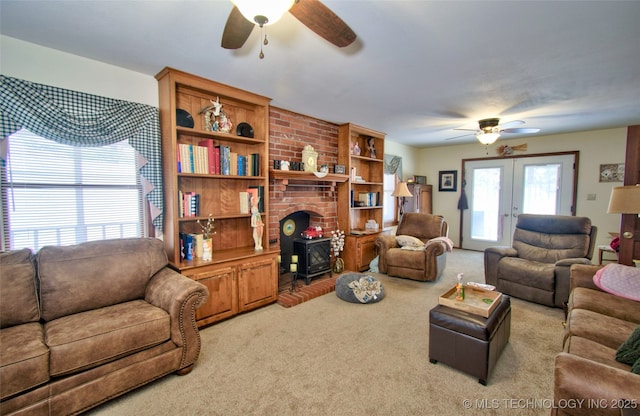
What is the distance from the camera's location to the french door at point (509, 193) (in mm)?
5246

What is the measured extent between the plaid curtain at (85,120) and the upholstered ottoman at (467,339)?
266 cm

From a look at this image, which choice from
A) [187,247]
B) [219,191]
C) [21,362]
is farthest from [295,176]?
[21,362]

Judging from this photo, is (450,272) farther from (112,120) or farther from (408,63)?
(112,120)

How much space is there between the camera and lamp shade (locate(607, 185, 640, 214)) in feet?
7.46

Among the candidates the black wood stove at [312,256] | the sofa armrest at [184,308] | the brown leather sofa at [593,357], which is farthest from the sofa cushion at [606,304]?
the sofa armrest at [184,308]

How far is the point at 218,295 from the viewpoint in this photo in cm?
280

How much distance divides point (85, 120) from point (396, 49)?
2539 mm

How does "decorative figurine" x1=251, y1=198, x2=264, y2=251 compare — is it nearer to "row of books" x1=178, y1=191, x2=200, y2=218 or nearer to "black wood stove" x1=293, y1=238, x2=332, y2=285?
"row of books" x1=178, y1=191, x2=200, y2=218

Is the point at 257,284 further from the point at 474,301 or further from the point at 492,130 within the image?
the point at 492,130

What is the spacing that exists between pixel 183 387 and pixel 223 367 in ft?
0.96

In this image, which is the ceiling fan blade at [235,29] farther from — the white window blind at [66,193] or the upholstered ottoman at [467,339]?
the upholstered ottoman at [467,339]

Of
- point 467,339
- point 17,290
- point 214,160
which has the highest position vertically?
point 214,160

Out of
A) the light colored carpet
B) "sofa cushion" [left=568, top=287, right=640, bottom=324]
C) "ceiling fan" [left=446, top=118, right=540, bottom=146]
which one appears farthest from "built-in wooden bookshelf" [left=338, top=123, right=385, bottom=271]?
"sofa cushion" [left=568, top=287, right=640, bottom=324]

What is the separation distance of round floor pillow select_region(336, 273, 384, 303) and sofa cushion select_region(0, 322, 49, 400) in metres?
2.60
